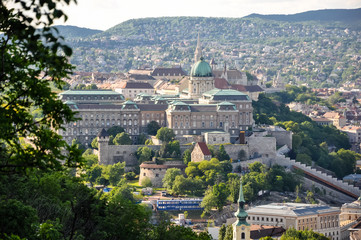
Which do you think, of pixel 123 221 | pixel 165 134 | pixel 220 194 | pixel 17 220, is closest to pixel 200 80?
pixel 165 134

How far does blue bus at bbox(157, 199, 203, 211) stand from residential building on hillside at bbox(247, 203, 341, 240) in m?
5.66

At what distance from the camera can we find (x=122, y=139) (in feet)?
390

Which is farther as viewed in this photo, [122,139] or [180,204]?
[122,139]

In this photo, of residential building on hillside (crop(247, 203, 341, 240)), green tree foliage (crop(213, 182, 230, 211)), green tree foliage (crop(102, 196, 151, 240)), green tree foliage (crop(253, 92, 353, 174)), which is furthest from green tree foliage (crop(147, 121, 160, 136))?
green tree foliage (crop(102, 196, 151, 240))

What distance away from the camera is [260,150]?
11994 centimetres

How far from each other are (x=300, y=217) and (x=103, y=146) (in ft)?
93.0

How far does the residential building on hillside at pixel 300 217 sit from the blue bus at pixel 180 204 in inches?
223

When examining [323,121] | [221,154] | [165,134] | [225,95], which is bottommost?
[323,121]

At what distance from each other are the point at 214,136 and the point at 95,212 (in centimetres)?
7608

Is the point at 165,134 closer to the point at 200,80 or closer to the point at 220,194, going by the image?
the point at 220,194

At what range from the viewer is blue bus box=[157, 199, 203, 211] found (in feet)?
328

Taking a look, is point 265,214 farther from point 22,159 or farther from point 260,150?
point 22,159

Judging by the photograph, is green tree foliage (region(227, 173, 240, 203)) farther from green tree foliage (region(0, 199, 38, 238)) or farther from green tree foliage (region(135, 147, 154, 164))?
green tree foliage (region(0, 199, 38, 238))

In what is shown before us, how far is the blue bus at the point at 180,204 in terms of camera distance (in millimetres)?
100000
